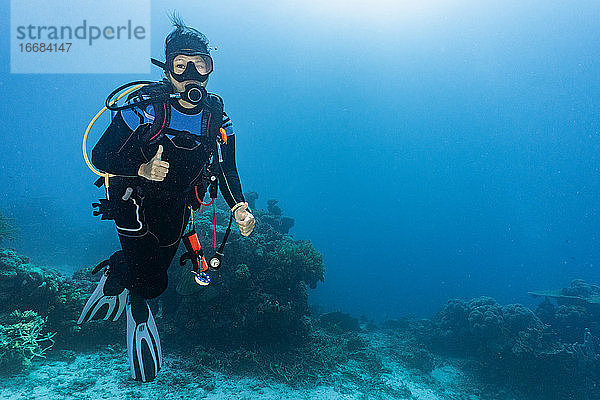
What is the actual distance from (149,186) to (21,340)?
6.41m

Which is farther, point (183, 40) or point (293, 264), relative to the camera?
point (293, 264)

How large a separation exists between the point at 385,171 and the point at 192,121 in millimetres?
184087

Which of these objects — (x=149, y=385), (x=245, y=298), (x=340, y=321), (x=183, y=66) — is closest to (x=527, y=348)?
(x=340, y=321)

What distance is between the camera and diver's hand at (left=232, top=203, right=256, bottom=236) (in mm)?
3195

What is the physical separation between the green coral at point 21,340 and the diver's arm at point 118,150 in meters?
5.99

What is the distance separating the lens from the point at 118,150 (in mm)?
2508

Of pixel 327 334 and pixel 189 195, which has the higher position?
pixel 189 195

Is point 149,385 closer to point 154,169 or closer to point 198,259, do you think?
point 198,259

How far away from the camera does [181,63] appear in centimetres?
277

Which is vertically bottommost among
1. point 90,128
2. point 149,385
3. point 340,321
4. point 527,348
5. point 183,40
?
point 527,348

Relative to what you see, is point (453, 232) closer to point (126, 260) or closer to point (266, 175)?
point (266, 175)

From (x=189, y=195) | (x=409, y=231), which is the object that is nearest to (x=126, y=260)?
(x=189, y=195)

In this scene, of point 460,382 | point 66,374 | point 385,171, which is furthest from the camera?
point 385,171

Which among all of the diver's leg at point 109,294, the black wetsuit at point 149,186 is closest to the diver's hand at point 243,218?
the black wetsuit at point 149,186
